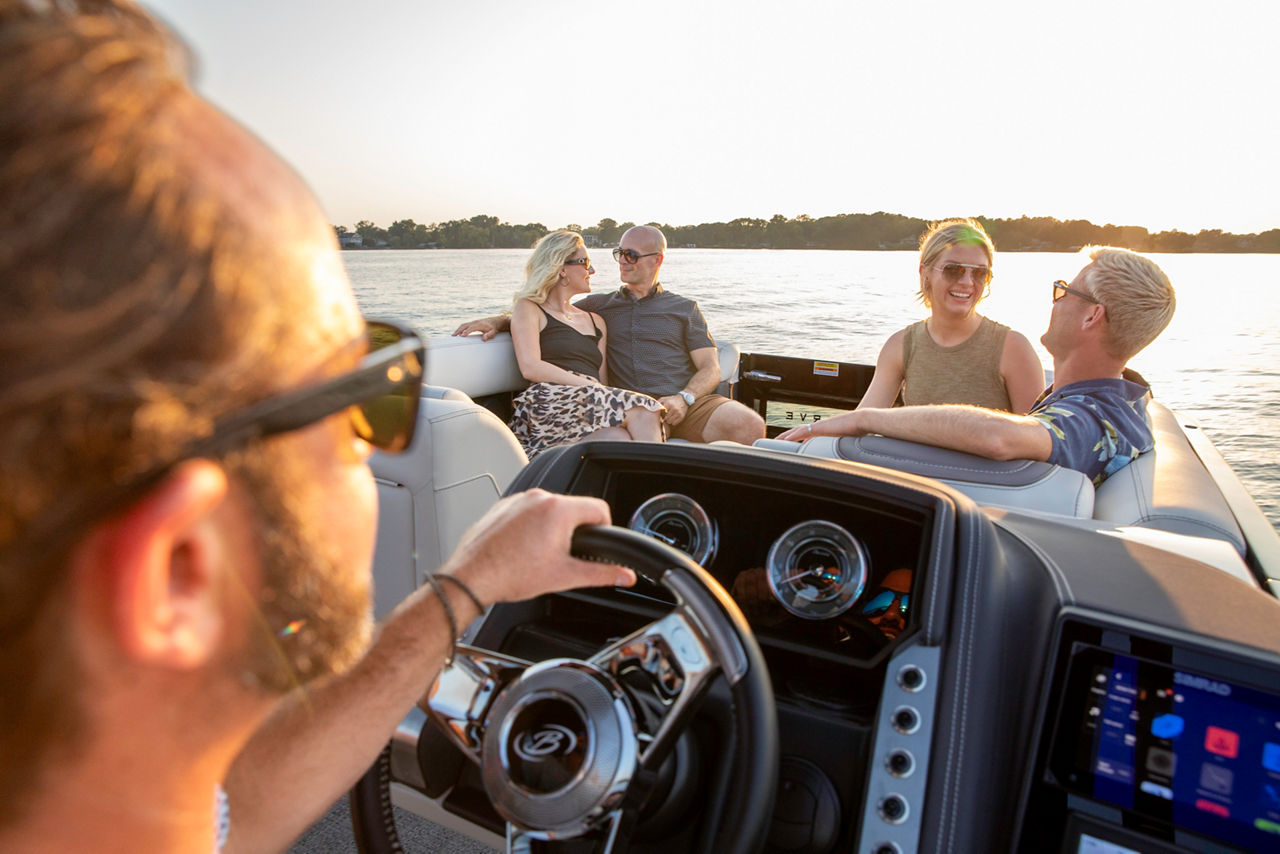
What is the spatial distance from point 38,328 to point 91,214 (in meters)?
0.06

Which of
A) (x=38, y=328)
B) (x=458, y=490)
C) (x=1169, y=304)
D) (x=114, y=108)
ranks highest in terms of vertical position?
(x=114, y=108)

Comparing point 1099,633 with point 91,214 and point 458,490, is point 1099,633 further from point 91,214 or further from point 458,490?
point 458,490

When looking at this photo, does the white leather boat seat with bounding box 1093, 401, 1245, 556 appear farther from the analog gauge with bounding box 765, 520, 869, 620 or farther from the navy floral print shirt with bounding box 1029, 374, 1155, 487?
the analog gauge with bounding box 765, 520, 869, 620

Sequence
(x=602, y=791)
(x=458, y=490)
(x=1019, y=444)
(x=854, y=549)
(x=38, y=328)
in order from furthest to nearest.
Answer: (x=458, y=490) < (x=1019, y=444) < (x=854, y=549) < (x=602, y=791) < (x=38, y=328)

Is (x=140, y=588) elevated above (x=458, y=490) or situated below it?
above

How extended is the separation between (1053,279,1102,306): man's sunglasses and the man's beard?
7.95 ft

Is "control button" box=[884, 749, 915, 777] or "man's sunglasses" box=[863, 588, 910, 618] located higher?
"man's sunglasses" box=[863, 588, 910, 618]

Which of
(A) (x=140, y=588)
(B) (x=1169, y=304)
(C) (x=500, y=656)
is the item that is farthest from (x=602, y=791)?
(B) (x=1169, y=304)

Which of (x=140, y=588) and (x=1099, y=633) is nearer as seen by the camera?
(x=140, y=588)

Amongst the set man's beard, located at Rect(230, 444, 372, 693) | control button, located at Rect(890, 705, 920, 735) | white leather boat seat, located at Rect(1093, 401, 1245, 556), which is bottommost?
white leather boat seat, located at Rect(1093, 401, 1245, 556)

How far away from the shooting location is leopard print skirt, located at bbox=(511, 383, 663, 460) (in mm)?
3746

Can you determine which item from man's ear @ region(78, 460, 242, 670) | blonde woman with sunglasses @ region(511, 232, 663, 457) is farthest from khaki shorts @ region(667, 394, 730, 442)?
man's ear @ region(78, 460, 242, 670)

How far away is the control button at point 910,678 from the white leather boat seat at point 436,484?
55.3 inches

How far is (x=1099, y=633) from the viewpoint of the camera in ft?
2.96
